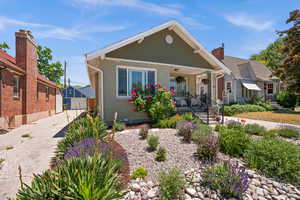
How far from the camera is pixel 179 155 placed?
3982 millimetres

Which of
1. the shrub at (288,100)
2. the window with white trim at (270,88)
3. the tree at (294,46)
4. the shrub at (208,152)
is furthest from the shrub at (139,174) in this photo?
the window with white trim at (270,88)

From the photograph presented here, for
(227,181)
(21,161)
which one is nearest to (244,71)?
(227,181)

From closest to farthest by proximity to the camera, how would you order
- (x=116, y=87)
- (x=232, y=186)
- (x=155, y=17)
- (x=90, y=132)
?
1. (x=232, y=186)
2. (x=90, y=132)
3. (x=116, y=87)
4. (x=155, y=17)

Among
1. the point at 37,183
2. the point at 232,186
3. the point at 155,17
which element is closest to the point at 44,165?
the point at 37,183

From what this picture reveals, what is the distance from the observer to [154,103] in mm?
7965

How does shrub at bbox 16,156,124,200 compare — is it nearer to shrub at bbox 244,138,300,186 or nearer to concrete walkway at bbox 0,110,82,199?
concrete walkway at bbox 0,110,82,199

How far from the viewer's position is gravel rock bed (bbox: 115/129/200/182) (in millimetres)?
3418

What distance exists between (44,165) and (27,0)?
723 centimetres

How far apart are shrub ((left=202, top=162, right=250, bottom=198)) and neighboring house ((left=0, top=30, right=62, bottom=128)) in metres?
10.9

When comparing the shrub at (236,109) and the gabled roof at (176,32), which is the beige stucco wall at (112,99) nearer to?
the gabled roof at (176,32)

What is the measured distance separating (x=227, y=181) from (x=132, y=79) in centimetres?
717

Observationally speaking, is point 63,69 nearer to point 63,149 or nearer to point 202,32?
point 202,32

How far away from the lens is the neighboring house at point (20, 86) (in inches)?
324

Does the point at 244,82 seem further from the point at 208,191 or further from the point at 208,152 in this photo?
the point at 208,191
